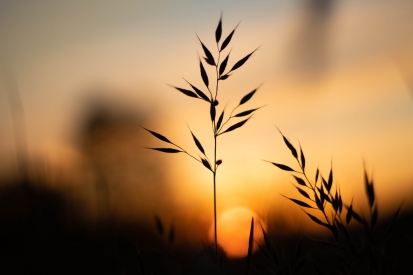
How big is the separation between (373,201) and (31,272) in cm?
360

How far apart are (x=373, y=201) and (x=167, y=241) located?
0.89 m

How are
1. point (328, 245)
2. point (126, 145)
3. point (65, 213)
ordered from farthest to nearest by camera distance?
point (126, 145)
point (65, 213)
point (328, 245)

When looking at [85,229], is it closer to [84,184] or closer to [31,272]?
[84,184]

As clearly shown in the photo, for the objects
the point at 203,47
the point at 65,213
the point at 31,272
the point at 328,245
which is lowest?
the point at 31,272

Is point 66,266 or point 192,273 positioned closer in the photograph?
point 192,273

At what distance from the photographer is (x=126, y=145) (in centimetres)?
1029

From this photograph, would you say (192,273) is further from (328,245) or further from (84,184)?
(84,184)

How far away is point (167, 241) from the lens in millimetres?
2057

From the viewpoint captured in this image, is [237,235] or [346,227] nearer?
Result: [346,227]

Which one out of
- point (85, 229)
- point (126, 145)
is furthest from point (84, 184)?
point (126, 145)

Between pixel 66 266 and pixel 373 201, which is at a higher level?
pixel 373 201

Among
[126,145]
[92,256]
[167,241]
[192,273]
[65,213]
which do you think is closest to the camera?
[167,241]

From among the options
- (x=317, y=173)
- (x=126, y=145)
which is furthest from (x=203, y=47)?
(x=126, y=145)

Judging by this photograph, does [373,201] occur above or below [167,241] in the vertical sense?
above
